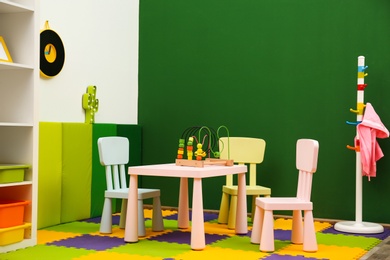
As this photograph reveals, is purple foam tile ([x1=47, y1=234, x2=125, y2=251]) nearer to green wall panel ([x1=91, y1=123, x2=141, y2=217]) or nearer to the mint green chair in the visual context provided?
the mint green chair

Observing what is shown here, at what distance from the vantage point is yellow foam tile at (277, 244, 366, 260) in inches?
184

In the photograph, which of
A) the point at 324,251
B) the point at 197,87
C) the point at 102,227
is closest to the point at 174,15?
the point at 197,87

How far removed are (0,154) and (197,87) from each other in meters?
2.67

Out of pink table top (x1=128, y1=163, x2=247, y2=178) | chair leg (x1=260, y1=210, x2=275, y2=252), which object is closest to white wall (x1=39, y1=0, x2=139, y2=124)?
pink table top (x1=128, y1=163, x2=247, y2=178)

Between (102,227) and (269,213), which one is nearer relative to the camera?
(269,213)

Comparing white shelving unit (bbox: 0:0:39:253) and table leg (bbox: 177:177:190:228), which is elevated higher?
white shelving unit (bbox: 0:0:39:253)

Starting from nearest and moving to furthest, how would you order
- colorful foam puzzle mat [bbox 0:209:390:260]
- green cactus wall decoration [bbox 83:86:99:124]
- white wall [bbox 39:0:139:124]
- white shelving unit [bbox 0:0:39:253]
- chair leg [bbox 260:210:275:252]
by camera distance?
colorful foam puzzle mat [bbox 0:209:390:260] → chair leg [bbox 260:210:275:252] → white shelving unit [bbox 0:0:39:253] → white wall [bbox 39:0:139:124] → green cactus wall decoration [bbox 83:86:99:124]

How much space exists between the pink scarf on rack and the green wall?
0.30 meters

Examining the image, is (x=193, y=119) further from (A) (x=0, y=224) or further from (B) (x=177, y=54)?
(A) (x=0, y=224)

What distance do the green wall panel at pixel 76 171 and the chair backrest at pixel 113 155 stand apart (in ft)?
1.66

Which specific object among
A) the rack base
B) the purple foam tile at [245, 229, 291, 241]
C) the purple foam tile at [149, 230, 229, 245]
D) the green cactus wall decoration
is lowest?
the purple foam tile at [149, 230, 229, 245]

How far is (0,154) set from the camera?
5.04 m

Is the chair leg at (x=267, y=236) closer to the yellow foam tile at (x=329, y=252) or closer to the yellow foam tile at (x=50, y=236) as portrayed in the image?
the yellow foam tile at (x=329, y=252)

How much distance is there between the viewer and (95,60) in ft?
21.7
